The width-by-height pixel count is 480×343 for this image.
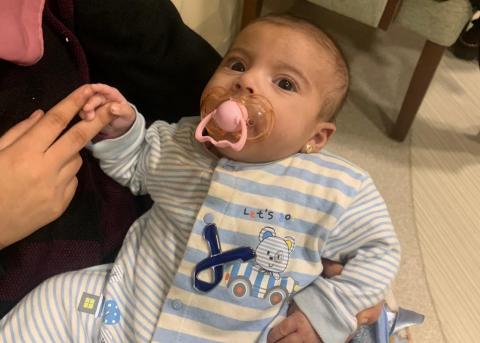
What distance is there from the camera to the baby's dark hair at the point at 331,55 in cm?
88

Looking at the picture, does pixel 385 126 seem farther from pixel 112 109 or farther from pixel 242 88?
pixel 112 109

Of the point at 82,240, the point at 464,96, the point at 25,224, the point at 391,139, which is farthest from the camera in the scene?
the point at 464,96

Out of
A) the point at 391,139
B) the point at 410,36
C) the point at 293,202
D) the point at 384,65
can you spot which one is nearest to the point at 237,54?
the point at 293,202

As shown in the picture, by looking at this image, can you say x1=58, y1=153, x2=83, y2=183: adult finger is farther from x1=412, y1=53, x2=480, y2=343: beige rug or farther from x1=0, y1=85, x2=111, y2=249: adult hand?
x1=412, y1=53, x2=480, y2=343: beige rug

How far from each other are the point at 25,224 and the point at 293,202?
0.41 meters

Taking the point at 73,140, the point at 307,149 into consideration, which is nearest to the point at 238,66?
the point at 307,149

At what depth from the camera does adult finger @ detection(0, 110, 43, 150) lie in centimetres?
66

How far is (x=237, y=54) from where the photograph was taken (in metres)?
0.88

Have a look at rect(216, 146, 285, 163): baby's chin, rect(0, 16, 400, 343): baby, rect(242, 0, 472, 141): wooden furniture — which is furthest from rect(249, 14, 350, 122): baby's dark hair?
rect(242, 0, 472, 141): wooden furniture

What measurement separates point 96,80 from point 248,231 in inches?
15.3

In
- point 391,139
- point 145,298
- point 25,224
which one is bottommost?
point 391,139

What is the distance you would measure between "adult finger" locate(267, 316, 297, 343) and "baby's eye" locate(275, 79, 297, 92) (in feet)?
1.25

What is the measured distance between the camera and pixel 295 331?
806 millimetres

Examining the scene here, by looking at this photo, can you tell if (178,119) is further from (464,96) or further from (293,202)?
(464,96)
